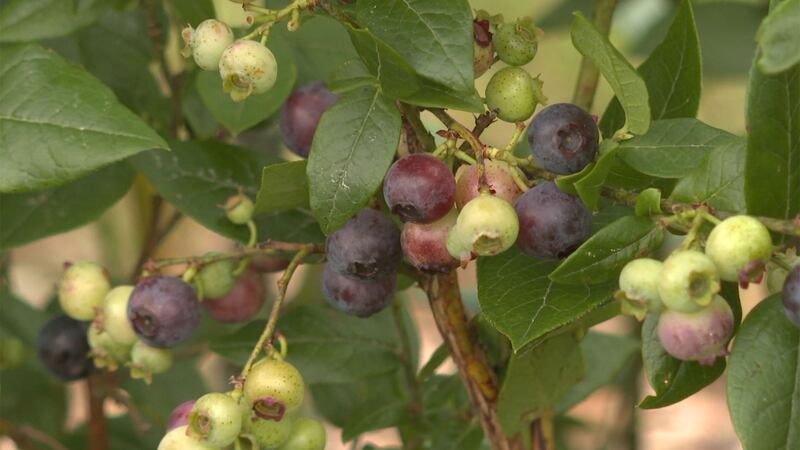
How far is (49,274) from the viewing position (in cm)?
287

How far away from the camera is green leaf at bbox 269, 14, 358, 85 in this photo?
1314mm

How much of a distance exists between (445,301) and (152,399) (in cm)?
72

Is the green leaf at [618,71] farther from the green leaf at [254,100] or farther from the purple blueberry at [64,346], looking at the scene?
the purple blueberry at [64,346]

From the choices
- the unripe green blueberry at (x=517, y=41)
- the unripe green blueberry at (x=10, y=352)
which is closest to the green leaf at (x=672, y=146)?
the unripe green blueberry at (x=517, y=41)

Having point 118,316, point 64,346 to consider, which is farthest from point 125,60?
point 118,316

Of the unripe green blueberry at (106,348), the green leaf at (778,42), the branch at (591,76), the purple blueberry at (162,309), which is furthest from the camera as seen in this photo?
the branch at (591,76)

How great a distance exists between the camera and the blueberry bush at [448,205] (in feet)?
2.67

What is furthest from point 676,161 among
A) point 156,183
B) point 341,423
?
point 341,423

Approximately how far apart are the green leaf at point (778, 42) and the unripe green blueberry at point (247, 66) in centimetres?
35

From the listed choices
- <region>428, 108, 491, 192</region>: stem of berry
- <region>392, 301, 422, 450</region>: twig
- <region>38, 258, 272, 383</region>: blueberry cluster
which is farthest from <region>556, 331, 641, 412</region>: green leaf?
<region>428, 108, 491, 192</region>: stem of berry

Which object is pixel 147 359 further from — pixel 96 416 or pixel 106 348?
pixel 96 416

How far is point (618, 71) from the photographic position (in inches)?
33.3

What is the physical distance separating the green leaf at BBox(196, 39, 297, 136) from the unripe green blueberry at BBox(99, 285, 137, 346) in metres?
0.20

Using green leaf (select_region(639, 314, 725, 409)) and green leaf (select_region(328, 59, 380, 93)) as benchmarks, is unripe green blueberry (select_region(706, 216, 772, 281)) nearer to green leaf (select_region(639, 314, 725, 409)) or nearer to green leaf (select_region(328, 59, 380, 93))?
green leaf (select_region(639, 314, 725, 409))
